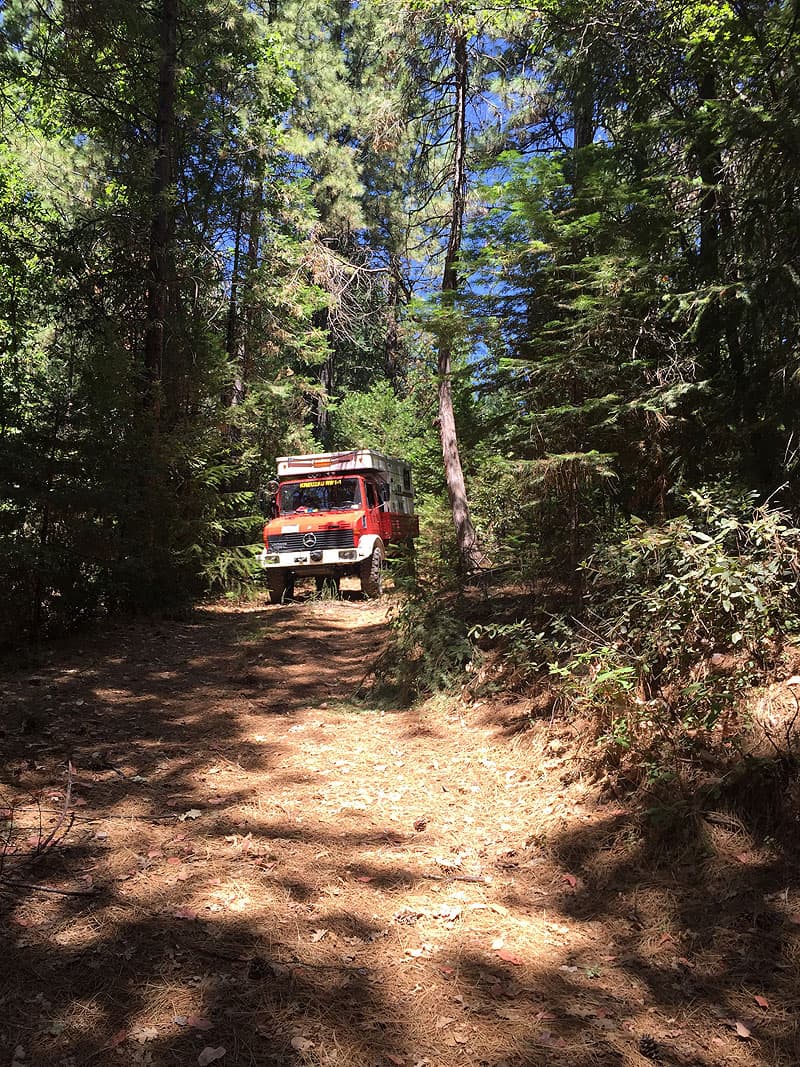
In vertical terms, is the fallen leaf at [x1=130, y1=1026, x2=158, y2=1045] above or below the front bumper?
below

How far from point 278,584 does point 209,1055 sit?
12.0 meters

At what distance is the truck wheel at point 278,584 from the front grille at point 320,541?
509mm

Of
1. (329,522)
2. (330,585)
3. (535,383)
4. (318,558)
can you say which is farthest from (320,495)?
(535,383)

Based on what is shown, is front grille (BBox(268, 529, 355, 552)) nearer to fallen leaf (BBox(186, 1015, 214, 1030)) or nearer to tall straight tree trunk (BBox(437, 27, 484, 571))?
tall straight tree trunk (BBox(437, 27, 484, 571))

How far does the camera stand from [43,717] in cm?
598

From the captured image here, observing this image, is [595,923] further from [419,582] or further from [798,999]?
[419,582]

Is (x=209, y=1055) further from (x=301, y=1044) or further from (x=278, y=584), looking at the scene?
(x=278, y=584)

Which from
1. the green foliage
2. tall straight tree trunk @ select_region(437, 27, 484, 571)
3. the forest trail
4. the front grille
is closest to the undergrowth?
the forest trail

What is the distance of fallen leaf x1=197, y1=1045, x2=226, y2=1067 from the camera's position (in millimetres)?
2348

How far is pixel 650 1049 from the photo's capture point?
2480 millimetres

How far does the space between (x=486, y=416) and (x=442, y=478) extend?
35.4 ft

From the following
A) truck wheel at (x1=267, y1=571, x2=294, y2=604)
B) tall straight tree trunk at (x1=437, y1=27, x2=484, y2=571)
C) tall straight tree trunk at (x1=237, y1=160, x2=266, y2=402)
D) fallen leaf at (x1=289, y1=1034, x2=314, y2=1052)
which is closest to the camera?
fallen leaf at (x1=289, y1=1034, x2=314, y2=1052)

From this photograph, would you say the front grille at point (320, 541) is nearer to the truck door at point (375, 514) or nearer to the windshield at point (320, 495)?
the truck door at point (375, 514)

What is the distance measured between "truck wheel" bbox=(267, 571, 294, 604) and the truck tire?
156 centimetres
